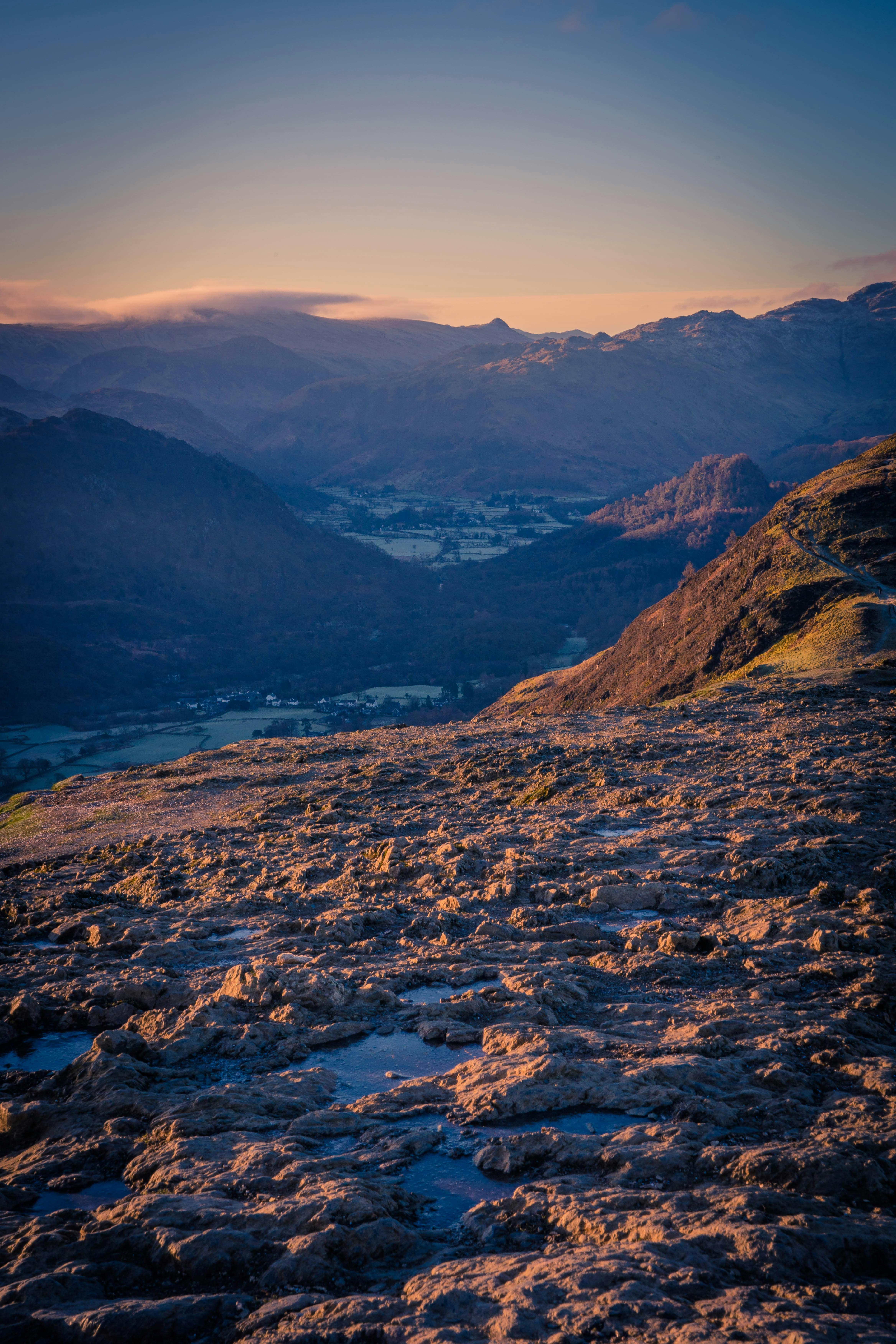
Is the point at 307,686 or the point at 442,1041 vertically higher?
the point at 442,1041

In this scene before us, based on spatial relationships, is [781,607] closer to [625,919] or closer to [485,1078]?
[625,919]

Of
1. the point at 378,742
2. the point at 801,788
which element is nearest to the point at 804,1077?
the point at 801,788

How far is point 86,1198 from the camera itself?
808 cm

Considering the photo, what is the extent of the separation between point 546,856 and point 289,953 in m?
5.35

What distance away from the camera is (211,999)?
11531 mm

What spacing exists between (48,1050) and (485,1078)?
6.07m

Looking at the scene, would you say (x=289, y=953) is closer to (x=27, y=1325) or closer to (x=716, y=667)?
(x=27, y=1325)

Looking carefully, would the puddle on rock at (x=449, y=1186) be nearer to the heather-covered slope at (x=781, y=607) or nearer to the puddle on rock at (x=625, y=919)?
the puddle on rock at (x=625, y=919)

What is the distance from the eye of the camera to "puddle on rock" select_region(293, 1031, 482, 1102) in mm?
9773

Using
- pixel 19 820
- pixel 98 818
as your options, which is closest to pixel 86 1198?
pixel 98 818

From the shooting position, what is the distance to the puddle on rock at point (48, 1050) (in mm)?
10938

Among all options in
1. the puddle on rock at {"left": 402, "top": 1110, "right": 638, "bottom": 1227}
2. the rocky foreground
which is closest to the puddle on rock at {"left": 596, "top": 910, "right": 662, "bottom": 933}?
the rocky foreground

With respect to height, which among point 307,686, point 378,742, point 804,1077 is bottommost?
point 307,686

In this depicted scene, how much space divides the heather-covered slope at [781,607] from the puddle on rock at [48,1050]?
90.8ft
